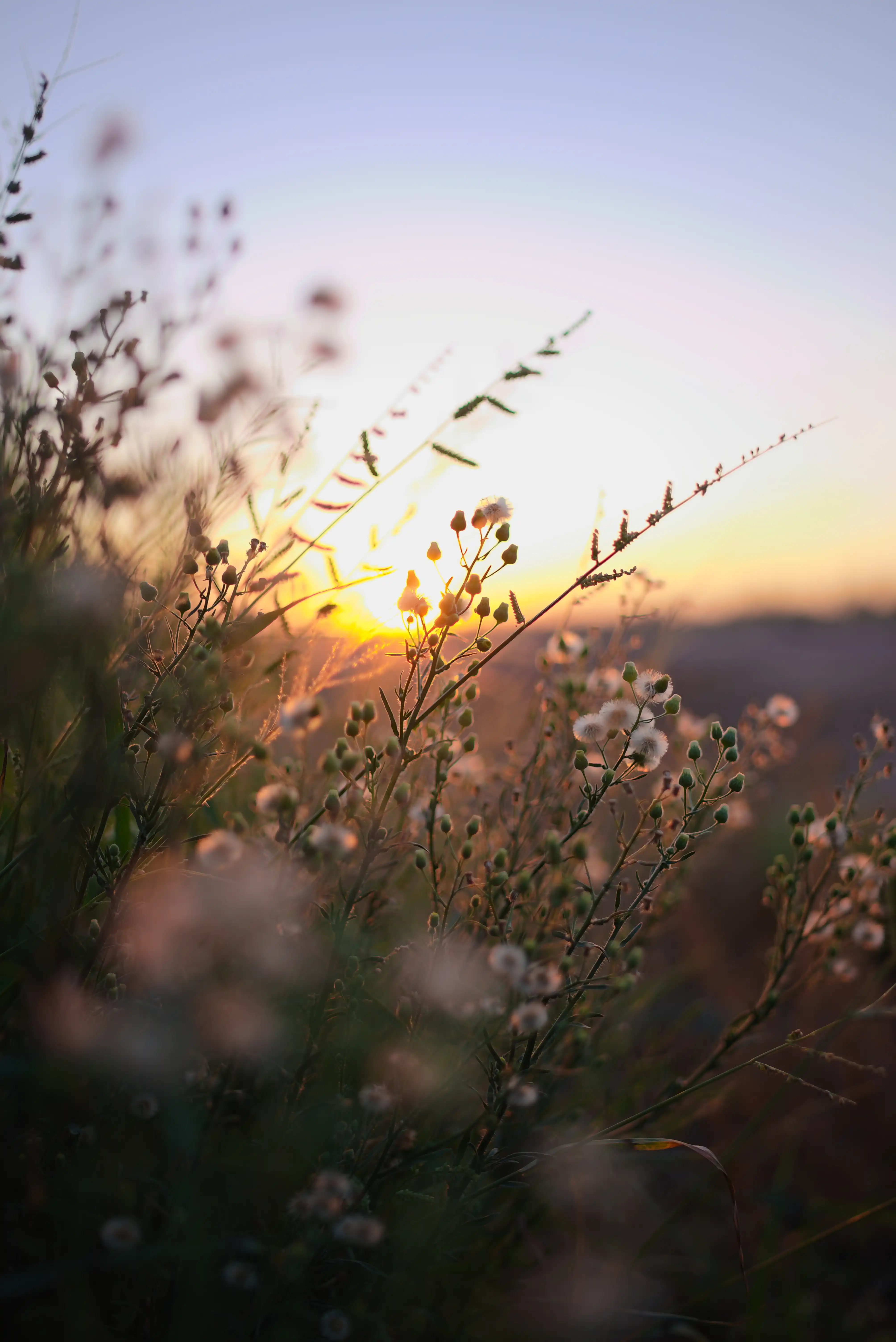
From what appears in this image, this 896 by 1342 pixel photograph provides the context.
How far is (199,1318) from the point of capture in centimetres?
100

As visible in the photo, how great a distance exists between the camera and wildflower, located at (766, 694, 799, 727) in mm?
2357

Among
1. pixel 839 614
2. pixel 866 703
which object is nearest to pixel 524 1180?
pixel 866 703

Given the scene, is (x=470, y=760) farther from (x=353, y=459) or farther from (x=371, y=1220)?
(x=371, y=1220)

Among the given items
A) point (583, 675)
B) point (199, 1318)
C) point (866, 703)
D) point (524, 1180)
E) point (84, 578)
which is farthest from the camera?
point (866, 703)

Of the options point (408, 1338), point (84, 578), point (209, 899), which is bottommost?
point (408, 1338)

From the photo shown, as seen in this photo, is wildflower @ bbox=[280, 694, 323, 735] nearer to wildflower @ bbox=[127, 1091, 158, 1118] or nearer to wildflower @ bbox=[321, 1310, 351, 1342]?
wildflower @ bbox=[127, 1091, 158, 1118]

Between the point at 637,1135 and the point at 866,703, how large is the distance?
6613 mm

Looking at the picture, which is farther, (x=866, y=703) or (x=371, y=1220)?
(x=866, y=703)

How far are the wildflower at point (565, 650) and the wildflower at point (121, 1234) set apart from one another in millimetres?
1540

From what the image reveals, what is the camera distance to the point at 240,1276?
105 centimetres

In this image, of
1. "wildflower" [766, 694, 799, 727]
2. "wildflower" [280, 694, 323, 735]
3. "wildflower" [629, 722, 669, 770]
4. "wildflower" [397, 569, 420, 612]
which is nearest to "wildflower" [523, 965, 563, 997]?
"wildflower" [629, 722, 669, 770]

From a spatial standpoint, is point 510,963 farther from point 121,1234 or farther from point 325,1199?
point 121,1234

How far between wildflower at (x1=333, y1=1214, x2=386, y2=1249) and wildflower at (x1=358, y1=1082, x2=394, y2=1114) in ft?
0.44

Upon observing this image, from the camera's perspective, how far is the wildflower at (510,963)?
3.60 feet
